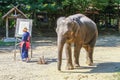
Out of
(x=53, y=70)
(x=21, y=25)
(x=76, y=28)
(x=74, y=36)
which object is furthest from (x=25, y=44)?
(x=76, y=28)

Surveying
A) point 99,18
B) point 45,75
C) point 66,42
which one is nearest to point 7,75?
point 45,75

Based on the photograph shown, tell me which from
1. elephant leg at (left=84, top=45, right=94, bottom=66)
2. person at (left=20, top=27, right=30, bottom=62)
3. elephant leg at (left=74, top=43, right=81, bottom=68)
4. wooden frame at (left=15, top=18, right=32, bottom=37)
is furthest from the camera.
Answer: wooden frame at (left=15, top=18, right=32, bottom=37)

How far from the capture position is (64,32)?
1078 centimetres

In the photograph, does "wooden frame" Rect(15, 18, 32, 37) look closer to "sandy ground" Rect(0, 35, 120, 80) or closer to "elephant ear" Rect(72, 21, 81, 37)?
"sandy ground" Rect(0, 35, 120, 80)

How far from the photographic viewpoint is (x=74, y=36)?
1135cm

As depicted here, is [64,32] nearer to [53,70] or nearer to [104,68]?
[53,70]

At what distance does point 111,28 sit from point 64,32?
21.1 meters

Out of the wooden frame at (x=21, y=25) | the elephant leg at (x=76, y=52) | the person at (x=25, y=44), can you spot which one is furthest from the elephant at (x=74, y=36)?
the wooden frame at (x=21, y=25)

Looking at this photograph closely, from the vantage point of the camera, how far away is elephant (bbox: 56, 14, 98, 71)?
10.8 meters

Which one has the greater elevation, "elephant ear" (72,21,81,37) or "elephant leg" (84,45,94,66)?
"elephant ear" (72,21,81,37)

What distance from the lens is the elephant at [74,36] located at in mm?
10836

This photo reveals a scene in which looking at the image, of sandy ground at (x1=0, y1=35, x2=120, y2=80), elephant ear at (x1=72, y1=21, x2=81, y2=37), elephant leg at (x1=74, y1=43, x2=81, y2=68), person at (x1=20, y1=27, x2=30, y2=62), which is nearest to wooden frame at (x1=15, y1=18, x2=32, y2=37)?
person at (x1=20, y1=27, x2=30, y2=62)

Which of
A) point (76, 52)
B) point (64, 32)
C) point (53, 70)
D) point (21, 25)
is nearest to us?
point (64, 32)

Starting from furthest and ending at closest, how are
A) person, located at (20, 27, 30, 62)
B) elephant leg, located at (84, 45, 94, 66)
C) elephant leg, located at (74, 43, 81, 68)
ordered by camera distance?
person, located at (20, 27, 30, 62), elephant leg, located at (84, 45, 94, 66), elephant leg, located at (74, 43, 81, 68)
